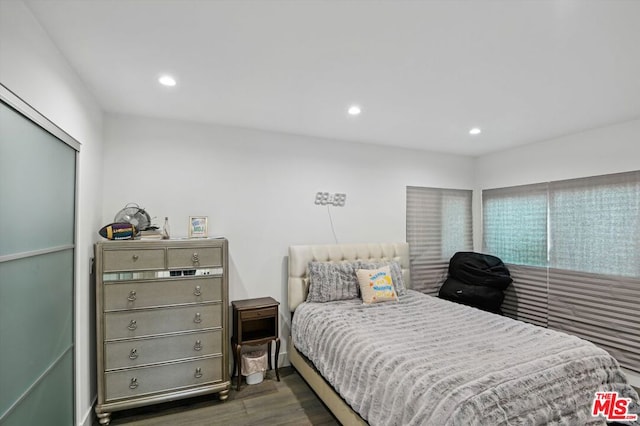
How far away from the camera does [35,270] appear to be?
165cm

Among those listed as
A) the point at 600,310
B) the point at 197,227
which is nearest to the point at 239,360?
the point at 197,227

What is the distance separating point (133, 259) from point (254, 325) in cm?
139

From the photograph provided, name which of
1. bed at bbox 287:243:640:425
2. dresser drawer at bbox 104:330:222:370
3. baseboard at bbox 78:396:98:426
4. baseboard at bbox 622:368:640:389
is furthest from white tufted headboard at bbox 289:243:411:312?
baseboard at bbox 622:368:640:389

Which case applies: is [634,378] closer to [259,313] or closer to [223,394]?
[259,313]

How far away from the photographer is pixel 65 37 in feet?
5.67

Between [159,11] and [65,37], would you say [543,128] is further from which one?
[65,37]

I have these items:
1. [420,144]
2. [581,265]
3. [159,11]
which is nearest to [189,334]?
[159,11]

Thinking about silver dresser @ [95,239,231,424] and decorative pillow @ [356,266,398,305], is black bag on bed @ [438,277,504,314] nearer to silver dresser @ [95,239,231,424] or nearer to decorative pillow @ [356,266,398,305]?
decorative pillow @ [356,266,398,305]

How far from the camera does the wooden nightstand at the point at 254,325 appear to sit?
2.92 m

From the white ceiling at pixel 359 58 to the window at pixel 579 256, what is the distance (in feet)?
2.71

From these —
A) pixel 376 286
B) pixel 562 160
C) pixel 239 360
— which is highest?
pixel 562 160

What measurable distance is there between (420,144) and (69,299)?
3861mm

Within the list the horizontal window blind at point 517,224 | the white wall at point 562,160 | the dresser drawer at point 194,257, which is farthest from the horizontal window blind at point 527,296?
the dresser drawer at point 194,257

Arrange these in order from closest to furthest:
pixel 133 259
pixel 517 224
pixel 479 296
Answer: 1. pixel 133 259
2. pixel 479 296
3. pixel 517 224
